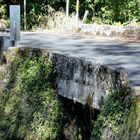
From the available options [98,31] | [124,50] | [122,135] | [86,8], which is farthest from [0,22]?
[122,135]

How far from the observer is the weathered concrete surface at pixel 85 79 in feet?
21.4

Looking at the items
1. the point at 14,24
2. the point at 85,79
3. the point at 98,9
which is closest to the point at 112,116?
the point at 85,79

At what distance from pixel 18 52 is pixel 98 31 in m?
5.26

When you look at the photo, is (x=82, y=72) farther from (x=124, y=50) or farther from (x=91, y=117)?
(x=124, y=50)

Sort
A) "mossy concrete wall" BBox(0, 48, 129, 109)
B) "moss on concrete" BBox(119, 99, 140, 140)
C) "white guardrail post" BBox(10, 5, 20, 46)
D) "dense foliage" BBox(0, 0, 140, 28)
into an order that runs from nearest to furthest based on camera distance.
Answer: "moss on concrete" BBox(119, 99, 140, 140), "mossy concrete wall" BBox(0, 48, 129, 109), "white guardrail post" BBox(10, 5, 20, 46), "dense foliage" BBox(0, 0, 140, 28)

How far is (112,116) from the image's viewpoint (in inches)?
243

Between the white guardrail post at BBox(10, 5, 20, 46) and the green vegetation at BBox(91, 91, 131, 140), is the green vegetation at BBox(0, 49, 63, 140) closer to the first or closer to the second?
the white guardrail post at BBox(10, 5, 20, 46)

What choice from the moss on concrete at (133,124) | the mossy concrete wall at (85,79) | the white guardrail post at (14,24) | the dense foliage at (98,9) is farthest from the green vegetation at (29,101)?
the dense foliage at (98,9)

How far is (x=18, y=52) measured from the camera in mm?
10289

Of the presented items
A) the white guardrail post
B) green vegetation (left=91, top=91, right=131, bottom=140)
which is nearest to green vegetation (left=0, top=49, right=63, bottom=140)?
the white guardrail post

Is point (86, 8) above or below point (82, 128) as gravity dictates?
above

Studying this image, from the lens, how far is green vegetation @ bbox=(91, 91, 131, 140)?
595 centimetres

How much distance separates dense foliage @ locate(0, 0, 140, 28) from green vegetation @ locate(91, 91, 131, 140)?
13573mm

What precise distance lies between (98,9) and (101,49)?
11.1 metres
